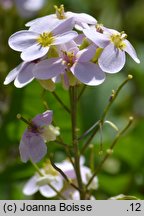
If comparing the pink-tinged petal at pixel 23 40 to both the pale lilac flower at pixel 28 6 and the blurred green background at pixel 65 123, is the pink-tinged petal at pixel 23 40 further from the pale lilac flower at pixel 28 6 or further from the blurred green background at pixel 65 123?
the pale lilac flower at pixel 28 6

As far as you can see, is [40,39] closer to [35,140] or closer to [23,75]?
[23,75]

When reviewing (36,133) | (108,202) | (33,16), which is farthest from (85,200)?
(33,16)

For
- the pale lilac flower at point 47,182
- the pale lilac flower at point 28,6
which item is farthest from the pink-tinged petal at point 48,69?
the pale lilac flower at point 28,6

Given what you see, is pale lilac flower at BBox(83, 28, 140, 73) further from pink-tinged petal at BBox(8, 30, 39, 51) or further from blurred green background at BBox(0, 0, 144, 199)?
blurred green background at BBox(0, 0, 144, 199)

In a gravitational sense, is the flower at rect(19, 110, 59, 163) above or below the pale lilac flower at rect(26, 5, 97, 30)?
below

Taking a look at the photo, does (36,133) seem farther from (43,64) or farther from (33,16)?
(33,16)

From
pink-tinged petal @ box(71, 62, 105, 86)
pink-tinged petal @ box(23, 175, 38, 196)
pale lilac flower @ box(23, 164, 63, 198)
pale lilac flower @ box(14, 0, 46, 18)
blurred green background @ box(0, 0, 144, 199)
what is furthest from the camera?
pale lilac flower @ box(14, 0, 46, 18)

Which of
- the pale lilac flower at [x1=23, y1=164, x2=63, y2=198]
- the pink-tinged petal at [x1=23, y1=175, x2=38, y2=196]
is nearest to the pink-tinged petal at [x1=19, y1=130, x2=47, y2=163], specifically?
the pale lilac flower at [x1=23, y1=164, x2=63, y2=198]
